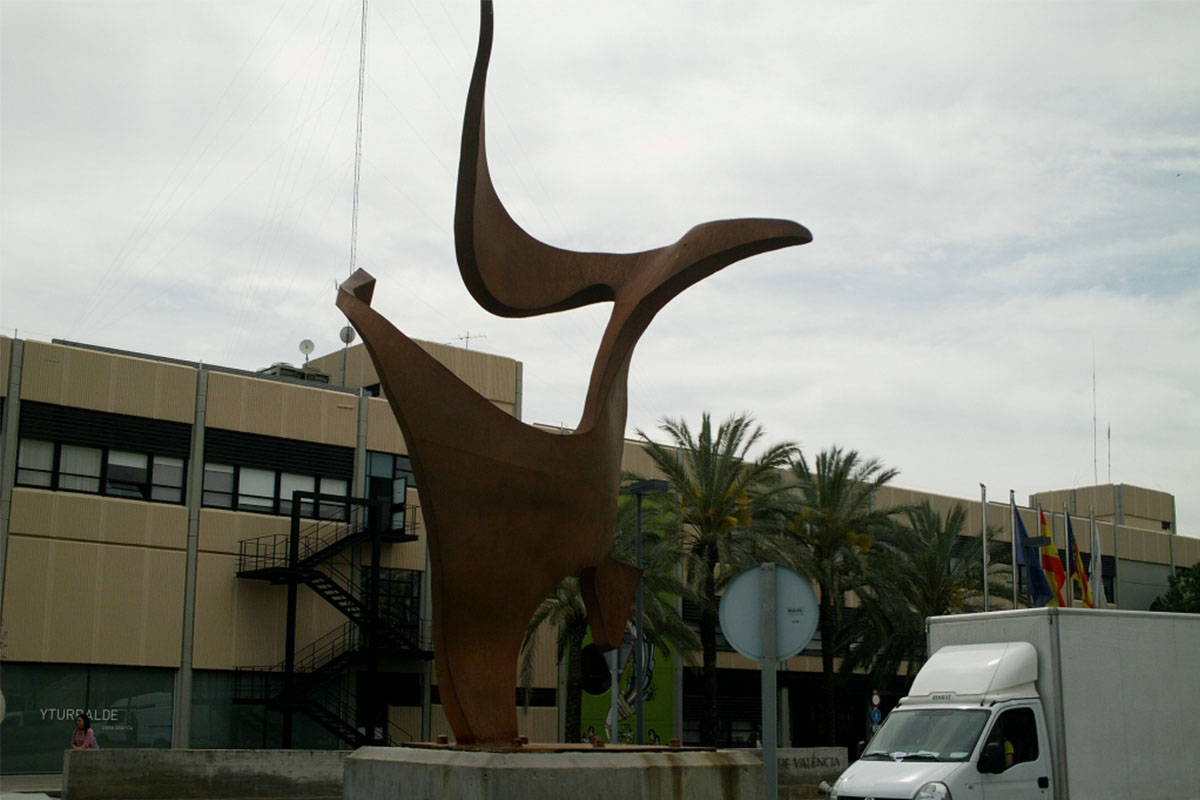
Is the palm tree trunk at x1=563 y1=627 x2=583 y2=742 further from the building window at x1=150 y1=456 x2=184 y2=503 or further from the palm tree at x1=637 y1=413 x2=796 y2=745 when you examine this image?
the building window at x1=150 y1=456 x2=184 y2=503

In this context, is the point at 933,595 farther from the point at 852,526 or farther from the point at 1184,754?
the point at 1184,754

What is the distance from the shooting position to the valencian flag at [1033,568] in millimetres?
35500

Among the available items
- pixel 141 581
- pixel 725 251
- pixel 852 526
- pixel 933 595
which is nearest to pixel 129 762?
pixel 141 581

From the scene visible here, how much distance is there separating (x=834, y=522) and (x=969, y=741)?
23.5m

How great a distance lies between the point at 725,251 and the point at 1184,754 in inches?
314

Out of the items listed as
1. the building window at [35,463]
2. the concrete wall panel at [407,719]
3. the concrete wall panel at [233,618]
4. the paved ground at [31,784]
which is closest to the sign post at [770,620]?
the paved ground at [31,784]

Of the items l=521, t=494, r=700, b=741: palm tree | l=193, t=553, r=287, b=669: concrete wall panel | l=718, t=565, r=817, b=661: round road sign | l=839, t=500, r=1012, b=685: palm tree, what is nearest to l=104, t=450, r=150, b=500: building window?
l=193, t=553, r=287, b=669: concrete wall panel

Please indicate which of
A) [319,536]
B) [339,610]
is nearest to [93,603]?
[319,536]

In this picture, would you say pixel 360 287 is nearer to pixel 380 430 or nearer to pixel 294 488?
pixel 294 488

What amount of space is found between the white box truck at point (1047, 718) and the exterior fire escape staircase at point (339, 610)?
2197cm

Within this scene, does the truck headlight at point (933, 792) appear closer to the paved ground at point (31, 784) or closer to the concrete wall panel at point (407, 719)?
the paved ground at point (31, 784)

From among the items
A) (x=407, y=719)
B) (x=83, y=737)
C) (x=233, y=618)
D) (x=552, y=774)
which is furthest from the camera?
(x=407, y=719)

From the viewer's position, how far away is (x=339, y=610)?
1415 inches

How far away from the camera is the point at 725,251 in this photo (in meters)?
13.7
